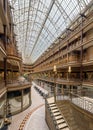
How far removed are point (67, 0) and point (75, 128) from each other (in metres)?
21.6

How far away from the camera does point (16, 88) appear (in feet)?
61.0

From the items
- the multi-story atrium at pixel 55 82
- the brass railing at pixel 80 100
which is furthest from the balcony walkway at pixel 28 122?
the brass railing at pixel 80 100

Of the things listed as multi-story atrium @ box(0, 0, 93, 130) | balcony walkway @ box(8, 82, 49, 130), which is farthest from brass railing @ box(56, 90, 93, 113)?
balcony walkway @ box(8, 82, 49, 130)

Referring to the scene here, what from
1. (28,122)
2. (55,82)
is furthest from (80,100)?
(28,122)

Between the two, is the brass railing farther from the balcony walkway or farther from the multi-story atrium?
the balcony walkway

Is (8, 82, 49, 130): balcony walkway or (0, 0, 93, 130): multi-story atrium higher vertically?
(0, 0, 93, 130): multi-story atrium

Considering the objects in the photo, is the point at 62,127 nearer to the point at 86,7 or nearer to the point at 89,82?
the point at 89,82

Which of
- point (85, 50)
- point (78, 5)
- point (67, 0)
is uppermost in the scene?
point (67, 0)

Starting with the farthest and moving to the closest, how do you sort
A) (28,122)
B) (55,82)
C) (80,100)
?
(55,82)
(28,122)
(80,100)

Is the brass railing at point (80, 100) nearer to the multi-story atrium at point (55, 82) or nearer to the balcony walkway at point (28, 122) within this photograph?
the multi-story atrium at point (55, 82)

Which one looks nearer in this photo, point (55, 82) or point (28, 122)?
point (28, 122)

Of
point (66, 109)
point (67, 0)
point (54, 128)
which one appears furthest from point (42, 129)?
point (67, 0)

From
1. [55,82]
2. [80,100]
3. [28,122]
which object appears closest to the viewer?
[80,100]

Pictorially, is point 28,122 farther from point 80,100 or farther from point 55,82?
point 80,100
